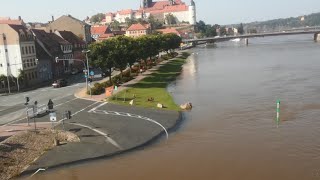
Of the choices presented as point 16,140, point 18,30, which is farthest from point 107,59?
point 16,140

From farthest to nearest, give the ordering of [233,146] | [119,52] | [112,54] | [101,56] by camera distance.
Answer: [119,52] → [112,54] → [101,56] → [233,146]

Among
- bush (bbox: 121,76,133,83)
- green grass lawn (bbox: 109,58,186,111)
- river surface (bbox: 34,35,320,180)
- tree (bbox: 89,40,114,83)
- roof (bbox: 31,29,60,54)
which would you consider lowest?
river surface (bbox: 34,35,320,180)

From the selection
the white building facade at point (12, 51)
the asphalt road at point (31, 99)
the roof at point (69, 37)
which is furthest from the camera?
the roof at point (69, 37)

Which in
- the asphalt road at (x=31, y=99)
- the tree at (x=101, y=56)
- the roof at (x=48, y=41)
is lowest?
the asphalt road at (x=31, y=99)

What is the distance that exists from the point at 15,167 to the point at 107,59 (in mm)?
42032

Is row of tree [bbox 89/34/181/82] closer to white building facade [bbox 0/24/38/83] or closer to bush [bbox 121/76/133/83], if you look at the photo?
bush [bbox 121/76/133/83]

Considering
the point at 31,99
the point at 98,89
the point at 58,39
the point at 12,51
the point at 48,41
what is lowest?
the point at 31,99

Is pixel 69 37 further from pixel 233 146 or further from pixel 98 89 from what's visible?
pixel 233 146

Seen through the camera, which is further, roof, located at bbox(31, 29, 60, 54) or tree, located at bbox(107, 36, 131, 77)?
roof, located at bbox(31, 29, 60, 54)

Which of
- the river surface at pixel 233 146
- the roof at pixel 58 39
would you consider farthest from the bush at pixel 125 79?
the roof at pixel 58 39

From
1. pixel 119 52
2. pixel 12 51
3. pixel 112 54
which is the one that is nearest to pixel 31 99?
pixel 112 54

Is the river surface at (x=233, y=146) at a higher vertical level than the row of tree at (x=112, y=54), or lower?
lower

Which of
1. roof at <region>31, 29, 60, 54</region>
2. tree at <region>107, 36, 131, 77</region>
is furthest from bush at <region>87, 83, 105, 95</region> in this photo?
roof at <region>31, 29, 60, 54</region>

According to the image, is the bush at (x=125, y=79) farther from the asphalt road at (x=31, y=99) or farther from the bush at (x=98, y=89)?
the bush at (x=98, y=89)
